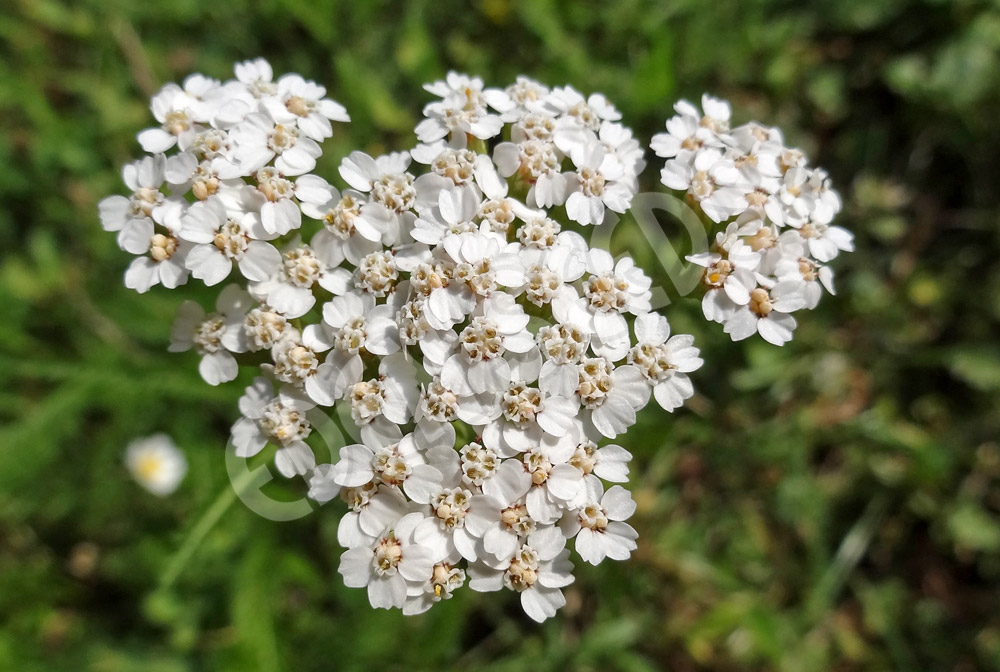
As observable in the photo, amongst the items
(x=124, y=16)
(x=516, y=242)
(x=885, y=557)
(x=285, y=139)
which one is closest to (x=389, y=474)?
(x=516, y=242)

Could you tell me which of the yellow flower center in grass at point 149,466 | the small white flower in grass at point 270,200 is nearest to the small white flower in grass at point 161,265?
the small white flower in grass at point 270,200

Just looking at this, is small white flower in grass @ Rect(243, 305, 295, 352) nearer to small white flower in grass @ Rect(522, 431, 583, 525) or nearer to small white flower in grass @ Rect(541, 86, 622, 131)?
small white flower in grass @ Rect(522, 431, 583, 525)

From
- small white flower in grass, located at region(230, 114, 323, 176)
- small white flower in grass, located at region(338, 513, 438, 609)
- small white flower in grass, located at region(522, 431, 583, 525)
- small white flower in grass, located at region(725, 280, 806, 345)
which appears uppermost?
small white flower in grass, located at region(725, 280, 806, 345)

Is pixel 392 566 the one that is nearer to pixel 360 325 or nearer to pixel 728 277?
pixel 360 325

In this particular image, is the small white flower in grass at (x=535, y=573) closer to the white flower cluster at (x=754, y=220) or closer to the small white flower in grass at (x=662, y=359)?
the small white flower in grass at (x=662, y=359)

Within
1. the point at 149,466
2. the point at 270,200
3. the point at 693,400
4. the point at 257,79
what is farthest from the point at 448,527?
the point at 149,466

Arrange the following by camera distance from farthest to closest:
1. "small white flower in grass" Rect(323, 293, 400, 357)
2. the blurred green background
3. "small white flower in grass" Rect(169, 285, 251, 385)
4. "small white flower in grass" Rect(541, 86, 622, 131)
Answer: the blurred green background, "small white flower in grass" Rect(541, 86, 622, 131), "small white flower in grass" Rect(169, 285, 251, 385), "small white flower in grass" Rect(323, 293, 400, 357)

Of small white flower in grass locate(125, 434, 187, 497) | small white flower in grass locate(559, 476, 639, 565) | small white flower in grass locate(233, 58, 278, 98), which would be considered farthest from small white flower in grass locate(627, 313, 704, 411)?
small white flower in grass locate(125, 434, 187, 497)
